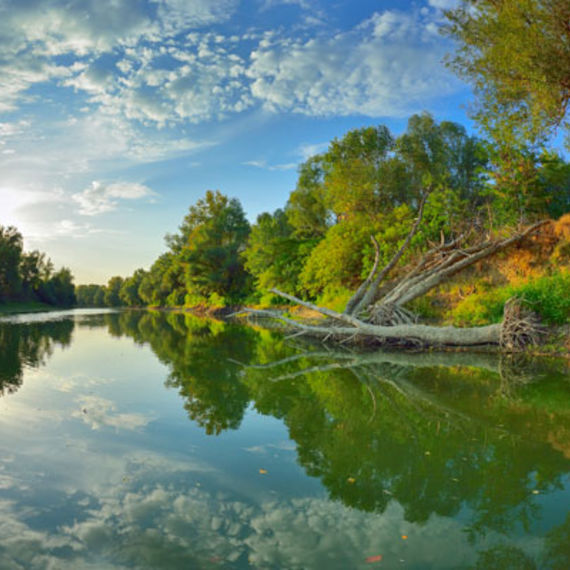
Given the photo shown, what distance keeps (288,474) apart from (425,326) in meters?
8.68

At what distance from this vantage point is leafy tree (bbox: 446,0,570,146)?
11.0 m

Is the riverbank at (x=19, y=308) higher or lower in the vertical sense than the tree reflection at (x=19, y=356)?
lower

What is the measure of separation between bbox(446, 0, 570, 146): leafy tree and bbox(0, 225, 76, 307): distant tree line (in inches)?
2628

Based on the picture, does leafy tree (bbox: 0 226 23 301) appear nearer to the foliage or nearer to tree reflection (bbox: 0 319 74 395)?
tree reflection (bbox: 0 319 74 395)

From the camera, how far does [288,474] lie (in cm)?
381

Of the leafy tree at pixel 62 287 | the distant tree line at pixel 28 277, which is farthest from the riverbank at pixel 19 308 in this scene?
the leafy tree at pixel 62 287

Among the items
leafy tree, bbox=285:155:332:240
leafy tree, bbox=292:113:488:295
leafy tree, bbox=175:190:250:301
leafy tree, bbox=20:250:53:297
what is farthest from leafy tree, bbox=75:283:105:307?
leafy tree, bbox=292:113:488:295

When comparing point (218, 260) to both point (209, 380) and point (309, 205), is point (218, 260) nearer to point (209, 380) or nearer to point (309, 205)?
point (309, 205)

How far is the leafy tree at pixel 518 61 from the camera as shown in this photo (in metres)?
11.0

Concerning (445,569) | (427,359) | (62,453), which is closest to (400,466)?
(445,569)

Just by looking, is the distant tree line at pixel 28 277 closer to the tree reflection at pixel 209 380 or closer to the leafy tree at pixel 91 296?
the leafy tree at pixel 91 296

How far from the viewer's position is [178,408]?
6129mm

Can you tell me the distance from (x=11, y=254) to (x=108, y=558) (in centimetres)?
7426

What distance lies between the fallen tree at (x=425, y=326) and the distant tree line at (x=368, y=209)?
1.07 m
